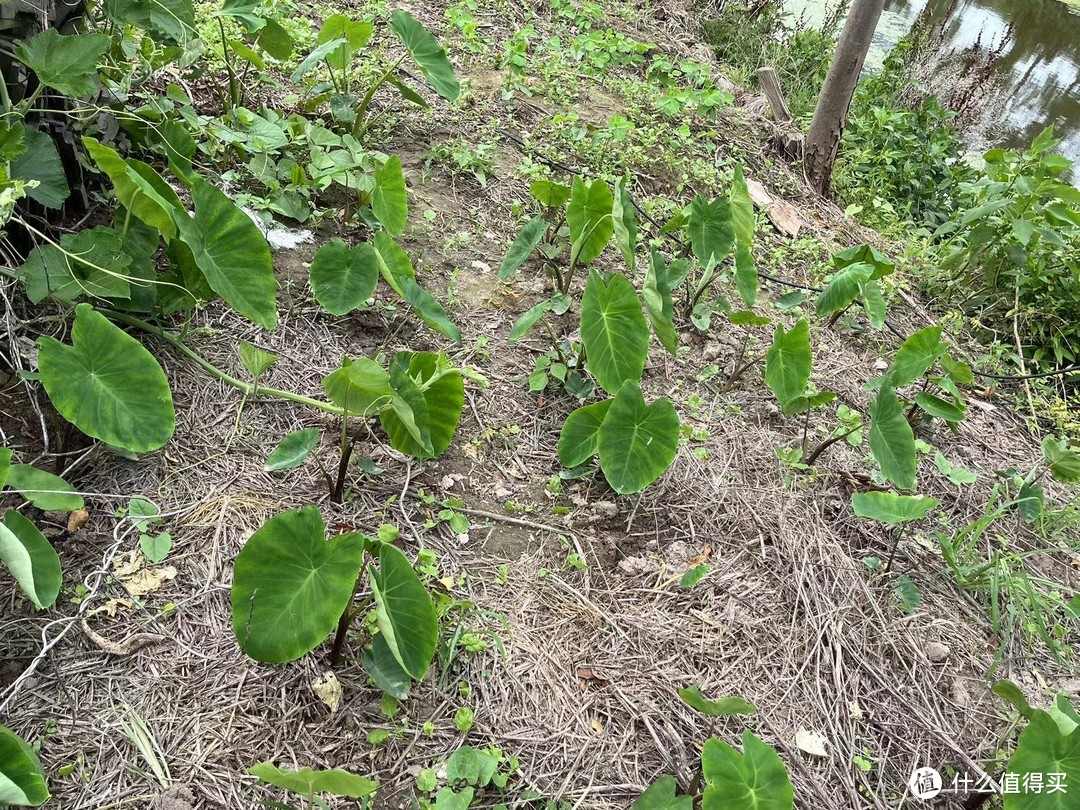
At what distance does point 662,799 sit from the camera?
3.92ft

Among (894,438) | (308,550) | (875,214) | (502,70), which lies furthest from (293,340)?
(875,214)

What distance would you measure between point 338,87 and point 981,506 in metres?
2.33

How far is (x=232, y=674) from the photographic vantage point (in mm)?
1214

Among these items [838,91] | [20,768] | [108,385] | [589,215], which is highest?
[838,91]

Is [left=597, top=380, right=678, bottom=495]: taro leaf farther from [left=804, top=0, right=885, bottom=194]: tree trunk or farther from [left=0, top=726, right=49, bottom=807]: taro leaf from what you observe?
[left=804, top=0, right=885, bottom=194]: tree trunk

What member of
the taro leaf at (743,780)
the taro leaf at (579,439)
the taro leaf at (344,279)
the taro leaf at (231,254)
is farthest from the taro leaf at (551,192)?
the taro leaf at (743,780)

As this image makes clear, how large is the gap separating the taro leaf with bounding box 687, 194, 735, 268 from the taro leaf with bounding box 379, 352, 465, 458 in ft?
3.17

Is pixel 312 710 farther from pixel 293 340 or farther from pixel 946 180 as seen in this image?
pixel 946 180

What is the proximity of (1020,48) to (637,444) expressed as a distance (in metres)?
7.84

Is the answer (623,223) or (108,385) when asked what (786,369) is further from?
(108,385)

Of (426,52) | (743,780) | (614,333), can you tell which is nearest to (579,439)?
(614,333)

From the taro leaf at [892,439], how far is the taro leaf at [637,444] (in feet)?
1.87

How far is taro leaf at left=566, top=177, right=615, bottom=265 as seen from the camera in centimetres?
198

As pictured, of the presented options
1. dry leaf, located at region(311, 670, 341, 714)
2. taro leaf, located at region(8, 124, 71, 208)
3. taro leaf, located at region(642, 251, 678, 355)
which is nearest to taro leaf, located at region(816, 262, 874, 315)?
taro leaf, located at region(642, 251, 678, 355)
